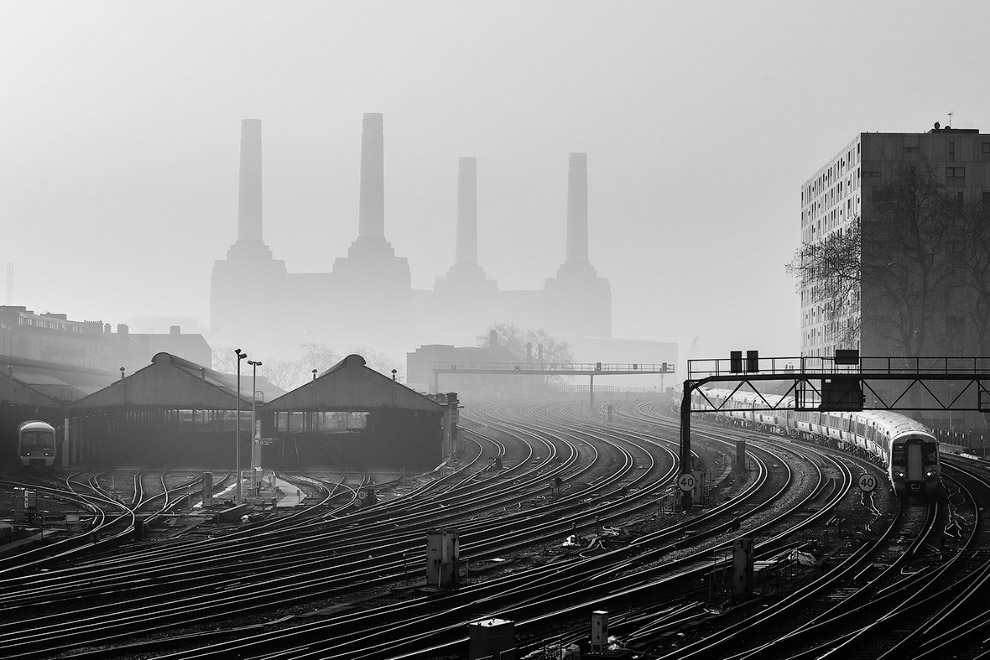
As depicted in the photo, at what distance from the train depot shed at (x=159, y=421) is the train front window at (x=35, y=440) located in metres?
2.67

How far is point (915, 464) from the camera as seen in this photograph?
49.5 m

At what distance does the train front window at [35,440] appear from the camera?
64.1 meters

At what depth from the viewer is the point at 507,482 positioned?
5725cm

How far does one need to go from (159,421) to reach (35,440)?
7.17 meters

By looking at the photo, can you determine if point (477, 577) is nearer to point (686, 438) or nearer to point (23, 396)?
point (686, 438)

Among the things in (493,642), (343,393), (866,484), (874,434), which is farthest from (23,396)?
(493,642)

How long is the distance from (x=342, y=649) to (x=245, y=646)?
198cm

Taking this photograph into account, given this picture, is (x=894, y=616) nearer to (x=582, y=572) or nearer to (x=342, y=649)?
(x=582, y=572)

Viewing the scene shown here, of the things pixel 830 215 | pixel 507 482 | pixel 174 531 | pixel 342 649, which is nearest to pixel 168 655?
pixel 342 649

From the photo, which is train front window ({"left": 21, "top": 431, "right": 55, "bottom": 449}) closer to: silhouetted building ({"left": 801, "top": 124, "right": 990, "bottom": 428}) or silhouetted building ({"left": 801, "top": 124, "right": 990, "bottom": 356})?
silhouetted building ({"left": 801, "top": 124, "right": 990, "bottom": 428})

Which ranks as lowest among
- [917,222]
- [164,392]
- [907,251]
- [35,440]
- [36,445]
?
[36,445]

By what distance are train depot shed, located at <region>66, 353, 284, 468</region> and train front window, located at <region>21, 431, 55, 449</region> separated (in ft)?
8.76

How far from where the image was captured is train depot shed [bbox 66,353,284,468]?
66.8 m

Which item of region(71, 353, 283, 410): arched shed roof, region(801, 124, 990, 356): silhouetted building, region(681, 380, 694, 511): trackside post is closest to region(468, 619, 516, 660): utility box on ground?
region(681, 380, 694, 511): trackside post
